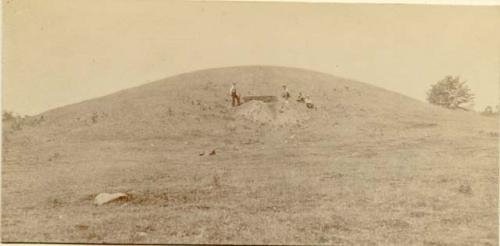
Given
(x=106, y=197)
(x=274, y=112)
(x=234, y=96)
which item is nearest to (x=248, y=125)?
(x=274, y=112)

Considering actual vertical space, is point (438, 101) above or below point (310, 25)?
below

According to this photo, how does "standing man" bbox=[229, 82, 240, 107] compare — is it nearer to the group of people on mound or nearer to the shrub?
the group of people on mound

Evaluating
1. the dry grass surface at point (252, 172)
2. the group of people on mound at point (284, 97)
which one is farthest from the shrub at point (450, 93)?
the group of people on mound at point (284, 97)

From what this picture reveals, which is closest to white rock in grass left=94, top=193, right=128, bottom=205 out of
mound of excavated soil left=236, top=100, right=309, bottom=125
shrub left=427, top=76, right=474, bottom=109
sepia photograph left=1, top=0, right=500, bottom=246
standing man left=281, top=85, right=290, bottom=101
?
sepia photograph left=1, top=0, right=500, bottom=246

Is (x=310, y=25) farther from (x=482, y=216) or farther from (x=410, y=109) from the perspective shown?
(x=482, y=216)

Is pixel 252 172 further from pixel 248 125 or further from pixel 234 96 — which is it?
pixel 234 96

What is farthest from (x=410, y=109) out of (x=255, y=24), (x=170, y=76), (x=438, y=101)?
(x=170, y=76)
